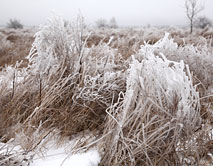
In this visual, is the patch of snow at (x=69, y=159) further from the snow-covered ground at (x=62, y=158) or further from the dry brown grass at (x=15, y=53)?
the dry brown grass at (x=15, y=53)

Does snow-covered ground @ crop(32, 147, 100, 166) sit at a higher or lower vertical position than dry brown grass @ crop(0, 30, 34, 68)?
lower

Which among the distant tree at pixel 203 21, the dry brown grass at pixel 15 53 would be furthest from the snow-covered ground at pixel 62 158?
the distant tree at pixel 203 21

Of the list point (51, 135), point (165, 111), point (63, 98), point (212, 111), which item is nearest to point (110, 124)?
point (165, 111)

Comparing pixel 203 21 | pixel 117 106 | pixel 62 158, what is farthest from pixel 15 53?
pixel 203 21

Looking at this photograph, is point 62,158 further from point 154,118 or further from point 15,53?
point 15,53

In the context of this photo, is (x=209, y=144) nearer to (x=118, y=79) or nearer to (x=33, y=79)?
(x=118, y=79)

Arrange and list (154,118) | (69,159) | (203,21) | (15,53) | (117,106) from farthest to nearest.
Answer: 1. (203,21)
2. (15,53)
3. (117,106)
4. (69,159)
5. (154,118)

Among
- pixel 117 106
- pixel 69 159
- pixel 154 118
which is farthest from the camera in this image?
pixel 117 106

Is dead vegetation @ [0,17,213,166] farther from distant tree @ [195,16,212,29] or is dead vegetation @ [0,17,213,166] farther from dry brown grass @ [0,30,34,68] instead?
distant tree @ [195,16,212,29]

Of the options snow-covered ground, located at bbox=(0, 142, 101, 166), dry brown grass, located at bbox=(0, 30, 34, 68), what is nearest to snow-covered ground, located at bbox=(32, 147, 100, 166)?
snow-covered ground, located at bbox=(0, 142, 101, 166)

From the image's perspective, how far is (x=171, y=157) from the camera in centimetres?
97

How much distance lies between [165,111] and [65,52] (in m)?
1.19

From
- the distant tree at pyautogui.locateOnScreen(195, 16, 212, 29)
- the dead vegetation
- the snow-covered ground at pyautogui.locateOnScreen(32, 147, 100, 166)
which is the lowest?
the snow-covered ground at pyautogui.locateOnScreen(32, 147, 100, 166)

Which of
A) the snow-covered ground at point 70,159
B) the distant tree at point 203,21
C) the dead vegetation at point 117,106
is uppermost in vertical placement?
the distant tree at point 203,21
